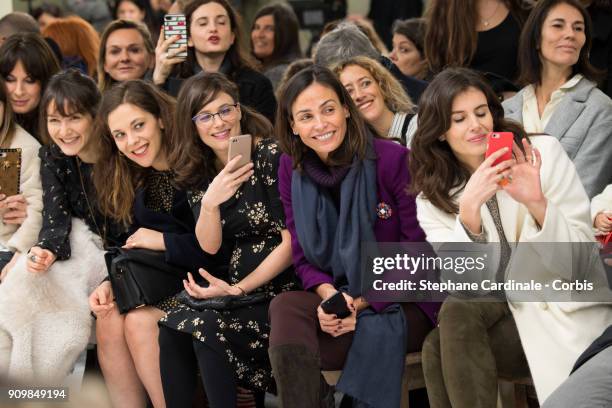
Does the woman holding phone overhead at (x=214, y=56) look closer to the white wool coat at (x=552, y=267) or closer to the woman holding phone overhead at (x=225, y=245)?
the woman holding phone overhead at (x=225, y=245)

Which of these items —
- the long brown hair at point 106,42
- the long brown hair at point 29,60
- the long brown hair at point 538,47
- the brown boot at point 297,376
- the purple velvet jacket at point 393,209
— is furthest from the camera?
the long brown hair at point 106,42

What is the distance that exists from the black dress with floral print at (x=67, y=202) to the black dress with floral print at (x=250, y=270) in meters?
0.54

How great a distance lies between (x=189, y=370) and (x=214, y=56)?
174 centimetres

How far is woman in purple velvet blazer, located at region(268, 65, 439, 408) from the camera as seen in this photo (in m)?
3.38

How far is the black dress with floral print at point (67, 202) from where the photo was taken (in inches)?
166

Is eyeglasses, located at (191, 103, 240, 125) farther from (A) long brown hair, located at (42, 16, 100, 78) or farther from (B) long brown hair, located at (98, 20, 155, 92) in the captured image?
(A) long brown hair, located at (42, 16, 100, 78)

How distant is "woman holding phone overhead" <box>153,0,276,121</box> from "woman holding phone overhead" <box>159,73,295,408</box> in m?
0.69

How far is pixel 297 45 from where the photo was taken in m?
5.79

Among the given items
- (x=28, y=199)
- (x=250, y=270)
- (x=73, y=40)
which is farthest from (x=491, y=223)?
(x=73, y=40)

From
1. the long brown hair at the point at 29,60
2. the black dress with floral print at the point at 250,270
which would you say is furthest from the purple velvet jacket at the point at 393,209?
the long brown hair at the point at 29,60

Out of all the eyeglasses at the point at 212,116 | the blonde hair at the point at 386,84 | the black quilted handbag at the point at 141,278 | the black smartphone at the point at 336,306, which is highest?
the blonde hair at the point at 386,84

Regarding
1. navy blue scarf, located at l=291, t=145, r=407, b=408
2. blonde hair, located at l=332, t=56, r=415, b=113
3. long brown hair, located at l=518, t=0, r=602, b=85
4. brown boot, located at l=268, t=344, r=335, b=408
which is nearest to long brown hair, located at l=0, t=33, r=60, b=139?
blonde hair, located at l=332, t=56, r=415, b=113

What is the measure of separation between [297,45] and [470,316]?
2910 millimetres

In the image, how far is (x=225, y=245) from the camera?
3.98 metres
